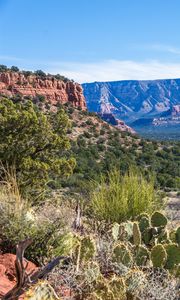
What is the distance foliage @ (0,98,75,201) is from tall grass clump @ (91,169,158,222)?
7116 millimetres

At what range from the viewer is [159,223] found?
577 centimetres

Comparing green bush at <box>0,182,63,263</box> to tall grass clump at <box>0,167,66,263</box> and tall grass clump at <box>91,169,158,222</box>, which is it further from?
tall grass clump at <box>91,169,158,222</box>

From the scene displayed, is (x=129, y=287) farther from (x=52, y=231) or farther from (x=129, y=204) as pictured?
(x=129, y=204)

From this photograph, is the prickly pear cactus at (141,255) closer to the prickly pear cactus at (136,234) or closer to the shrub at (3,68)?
the prickly pear cactus at (136,234)

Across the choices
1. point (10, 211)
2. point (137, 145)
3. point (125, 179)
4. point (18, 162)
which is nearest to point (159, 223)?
point (125, 179)

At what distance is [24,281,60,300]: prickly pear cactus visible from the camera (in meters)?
3.14

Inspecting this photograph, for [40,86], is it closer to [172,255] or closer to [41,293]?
[172,255]

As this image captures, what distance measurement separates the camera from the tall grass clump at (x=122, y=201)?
6387mm

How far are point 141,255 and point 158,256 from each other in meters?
0.17

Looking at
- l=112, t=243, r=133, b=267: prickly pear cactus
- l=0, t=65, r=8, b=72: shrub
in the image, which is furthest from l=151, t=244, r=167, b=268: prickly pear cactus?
l=0, t=65, r=8, b=72: shrub

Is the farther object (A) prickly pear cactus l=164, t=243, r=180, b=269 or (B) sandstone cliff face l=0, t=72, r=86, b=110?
(B) sandstone cliff face l=0, t=72, r=86, b=110

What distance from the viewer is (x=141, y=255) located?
15.3 feet

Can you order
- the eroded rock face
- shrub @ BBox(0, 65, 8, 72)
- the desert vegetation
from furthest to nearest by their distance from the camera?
shrub @ BBox(0, 65, 8, 72) → the eroded rock face → the desert vegetation

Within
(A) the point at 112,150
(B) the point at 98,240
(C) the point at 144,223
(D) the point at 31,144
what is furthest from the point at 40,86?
(B) the point at 98,240
